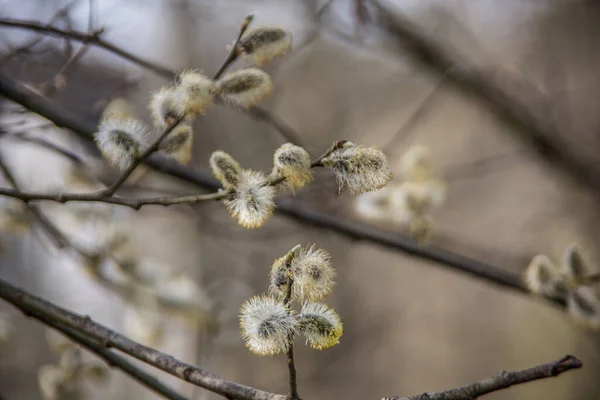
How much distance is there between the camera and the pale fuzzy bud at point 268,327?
2.21 ft

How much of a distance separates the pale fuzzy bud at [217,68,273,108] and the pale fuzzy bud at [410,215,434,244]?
78 centimetres

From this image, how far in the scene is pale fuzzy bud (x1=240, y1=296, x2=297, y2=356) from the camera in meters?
0.67

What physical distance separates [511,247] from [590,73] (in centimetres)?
180

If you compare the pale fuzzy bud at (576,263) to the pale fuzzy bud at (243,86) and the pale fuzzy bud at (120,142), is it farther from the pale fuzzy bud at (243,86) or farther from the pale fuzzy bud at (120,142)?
the pale fuzzy bud at (120,142)

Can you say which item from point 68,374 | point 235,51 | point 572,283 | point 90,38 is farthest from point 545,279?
point 68,374

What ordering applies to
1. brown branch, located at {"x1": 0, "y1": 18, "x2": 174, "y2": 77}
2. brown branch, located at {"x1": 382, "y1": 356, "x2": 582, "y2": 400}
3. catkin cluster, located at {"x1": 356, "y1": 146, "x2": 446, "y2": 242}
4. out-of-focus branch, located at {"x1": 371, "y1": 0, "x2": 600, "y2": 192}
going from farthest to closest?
out-of-focus branch, located at {"x1": 371, "y1": 0, "x2": 600, "y2": 192}, catkin cluster, located at {"x1": 356, "y1": 146, "x2": 446, "y2": 242}, brown branch, located at {"x1": 0, "y1": 18, "x2": 174, "y2": 77}, brown branch, located at {"x1": 382, "y1": 356, "x2": 582, "y2": 400}

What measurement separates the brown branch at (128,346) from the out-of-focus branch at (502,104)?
74.3 inches

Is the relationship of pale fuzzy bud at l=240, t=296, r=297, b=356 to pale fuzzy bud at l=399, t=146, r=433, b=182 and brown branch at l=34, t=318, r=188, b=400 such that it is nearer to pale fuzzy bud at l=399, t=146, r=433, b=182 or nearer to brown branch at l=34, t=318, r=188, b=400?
brown branch at l=34, t=318, r=188, b=400

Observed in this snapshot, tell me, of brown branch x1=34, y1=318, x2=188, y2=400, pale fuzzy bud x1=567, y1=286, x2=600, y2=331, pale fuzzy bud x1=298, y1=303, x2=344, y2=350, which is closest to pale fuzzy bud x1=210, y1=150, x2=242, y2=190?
pale fuzzy bud x1=298, y1=303, x2=344, y2=350

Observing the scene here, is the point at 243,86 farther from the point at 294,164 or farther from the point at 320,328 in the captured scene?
the point at 320,328

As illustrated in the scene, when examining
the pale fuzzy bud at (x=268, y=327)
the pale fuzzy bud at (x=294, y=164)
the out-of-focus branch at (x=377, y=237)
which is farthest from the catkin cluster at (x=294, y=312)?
the out-of-focus branch at (x=377, y=237)

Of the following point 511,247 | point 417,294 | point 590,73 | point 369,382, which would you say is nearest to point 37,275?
point 369,382

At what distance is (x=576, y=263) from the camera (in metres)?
1.21

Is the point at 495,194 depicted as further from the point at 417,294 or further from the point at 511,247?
the point at 417,294
